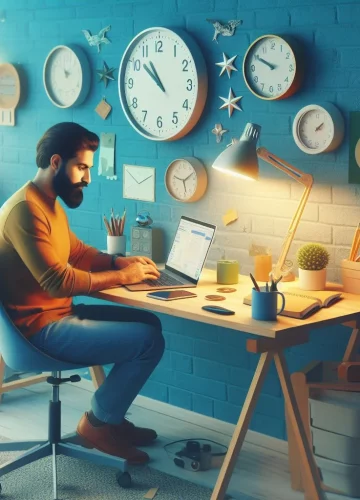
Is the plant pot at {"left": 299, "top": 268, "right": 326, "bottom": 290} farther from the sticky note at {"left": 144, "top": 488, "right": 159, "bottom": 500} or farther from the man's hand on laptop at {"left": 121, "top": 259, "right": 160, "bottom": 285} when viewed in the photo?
the sticky note at {"left": 144, "top": 488, "right": 159, "bottom": 500}

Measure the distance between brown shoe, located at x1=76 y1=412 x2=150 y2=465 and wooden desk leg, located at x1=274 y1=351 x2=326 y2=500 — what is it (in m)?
0.76

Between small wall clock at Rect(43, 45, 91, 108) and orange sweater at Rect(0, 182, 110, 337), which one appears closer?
orange sweater at Rect(0, 182, 110, 337)

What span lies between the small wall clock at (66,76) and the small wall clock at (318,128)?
128 cm

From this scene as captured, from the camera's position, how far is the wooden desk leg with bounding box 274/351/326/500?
291cm

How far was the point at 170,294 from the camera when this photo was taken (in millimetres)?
3189

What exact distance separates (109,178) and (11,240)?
1.17 meters

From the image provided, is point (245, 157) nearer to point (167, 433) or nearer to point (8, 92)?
point (167, 433)

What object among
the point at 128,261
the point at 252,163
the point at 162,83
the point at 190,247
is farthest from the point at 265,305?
the point at 162,83

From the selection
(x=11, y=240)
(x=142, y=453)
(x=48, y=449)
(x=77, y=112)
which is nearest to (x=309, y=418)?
(x=142, y=453)

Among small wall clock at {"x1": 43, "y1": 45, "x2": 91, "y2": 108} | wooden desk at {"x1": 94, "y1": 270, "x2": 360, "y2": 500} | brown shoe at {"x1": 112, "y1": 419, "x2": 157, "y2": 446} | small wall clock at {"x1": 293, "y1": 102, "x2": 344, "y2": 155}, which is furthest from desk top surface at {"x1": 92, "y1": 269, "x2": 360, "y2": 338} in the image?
small wall clock at {"x1": 43, "y1": 45, "x2": 91, "y2": 108}

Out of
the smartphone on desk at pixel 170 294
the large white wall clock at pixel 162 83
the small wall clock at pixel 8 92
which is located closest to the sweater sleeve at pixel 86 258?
the smartphone on desk at pixel 170 294

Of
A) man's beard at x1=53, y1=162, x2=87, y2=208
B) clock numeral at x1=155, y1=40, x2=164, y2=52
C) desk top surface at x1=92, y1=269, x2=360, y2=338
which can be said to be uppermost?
clock numeral at x1=155, y1=40, x2=164, y2=52

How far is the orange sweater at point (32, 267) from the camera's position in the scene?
3.09m

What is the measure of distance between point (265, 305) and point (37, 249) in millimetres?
832
